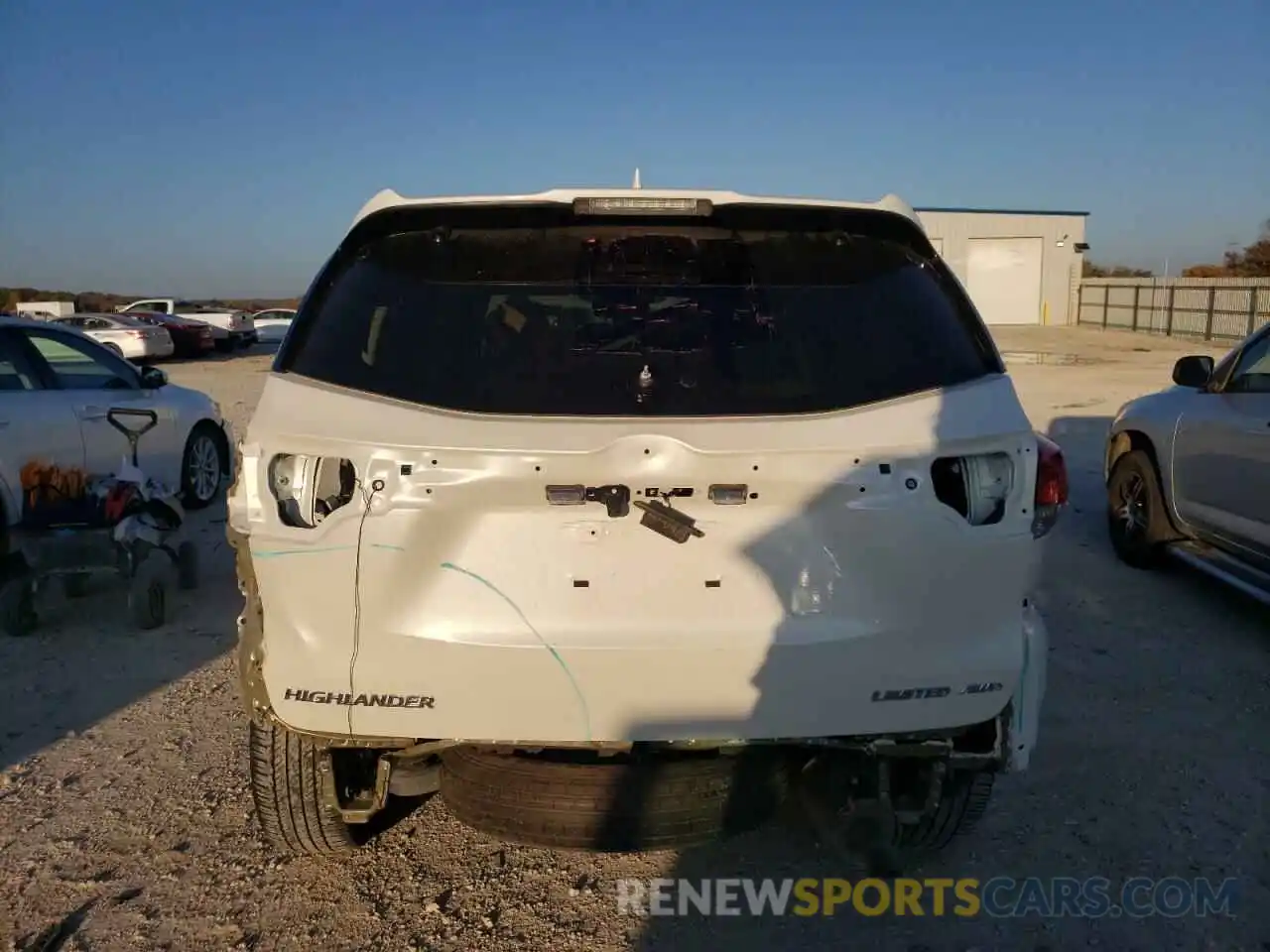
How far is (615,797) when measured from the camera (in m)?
2.47

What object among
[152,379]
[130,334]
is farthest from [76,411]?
[130,334]

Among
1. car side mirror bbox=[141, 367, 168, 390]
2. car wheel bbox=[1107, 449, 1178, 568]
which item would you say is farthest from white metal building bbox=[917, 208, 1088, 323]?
car side mirror bbox=[141, 367, 168, 390]

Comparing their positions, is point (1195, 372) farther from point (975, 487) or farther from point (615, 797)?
point (615, 797)

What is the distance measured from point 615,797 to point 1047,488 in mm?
1309

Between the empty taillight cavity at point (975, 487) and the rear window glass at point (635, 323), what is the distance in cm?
22

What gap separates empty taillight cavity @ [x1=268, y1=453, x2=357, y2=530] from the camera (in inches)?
89.3

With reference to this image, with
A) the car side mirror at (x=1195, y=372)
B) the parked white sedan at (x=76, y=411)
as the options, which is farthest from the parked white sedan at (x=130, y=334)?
the car side mirror at (x=1195, y=372)

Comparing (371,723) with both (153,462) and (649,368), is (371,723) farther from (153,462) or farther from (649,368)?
(153,462)

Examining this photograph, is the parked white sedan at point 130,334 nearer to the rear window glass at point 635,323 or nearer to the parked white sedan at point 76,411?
the parked white sedan at point 76,411

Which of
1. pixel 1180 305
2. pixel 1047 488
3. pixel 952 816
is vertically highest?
pixel 1047 488

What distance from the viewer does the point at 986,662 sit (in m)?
2.32

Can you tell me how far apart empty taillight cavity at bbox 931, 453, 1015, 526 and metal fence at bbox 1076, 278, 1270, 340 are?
32161 mm

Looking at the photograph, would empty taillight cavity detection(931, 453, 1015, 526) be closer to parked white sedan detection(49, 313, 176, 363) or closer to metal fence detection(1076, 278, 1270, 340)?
parked white sedan detection(49, 313, 176, 363)

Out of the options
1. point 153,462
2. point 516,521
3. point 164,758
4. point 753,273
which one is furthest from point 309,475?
point 153,462
